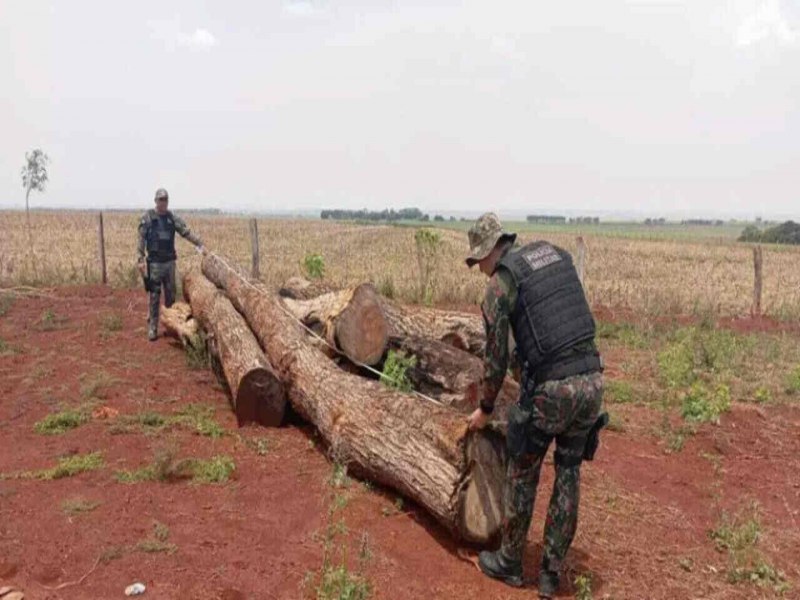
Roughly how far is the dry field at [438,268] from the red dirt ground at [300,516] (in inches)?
271

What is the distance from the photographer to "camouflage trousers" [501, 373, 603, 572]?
370 cm

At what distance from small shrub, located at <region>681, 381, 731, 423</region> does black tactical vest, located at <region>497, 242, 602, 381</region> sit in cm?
387

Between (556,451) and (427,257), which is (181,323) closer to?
(427,257)

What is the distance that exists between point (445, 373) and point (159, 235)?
4849 mm

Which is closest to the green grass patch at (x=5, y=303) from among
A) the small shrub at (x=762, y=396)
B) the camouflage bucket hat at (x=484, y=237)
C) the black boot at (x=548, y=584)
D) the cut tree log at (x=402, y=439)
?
the cut tree log at (x=402, y=439)


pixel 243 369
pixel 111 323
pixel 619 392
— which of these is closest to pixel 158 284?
pixel 111 323

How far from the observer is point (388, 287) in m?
13.5

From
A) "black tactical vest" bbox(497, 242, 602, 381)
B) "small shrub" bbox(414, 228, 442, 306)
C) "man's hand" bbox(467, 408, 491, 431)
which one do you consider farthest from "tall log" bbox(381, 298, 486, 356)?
"small shrub" bbox(414, 228, 442, 306)

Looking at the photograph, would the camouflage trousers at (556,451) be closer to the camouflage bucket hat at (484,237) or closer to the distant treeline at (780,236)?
the camouflage bucket hat at (484,237)

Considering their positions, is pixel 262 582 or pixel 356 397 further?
pixel 356 397

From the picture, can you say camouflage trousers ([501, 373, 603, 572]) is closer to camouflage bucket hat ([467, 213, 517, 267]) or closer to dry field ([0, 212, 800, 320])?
camouflage bucket hat ([467, 213, 517, 267])

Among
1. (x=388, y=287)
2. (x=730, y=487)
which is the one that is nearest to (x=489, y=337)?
(x=730, y=487)

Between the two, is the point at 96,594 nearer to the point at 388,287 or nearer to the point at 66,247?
the point at 388,287

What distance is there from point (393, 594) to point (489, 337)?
1463 millimetres
